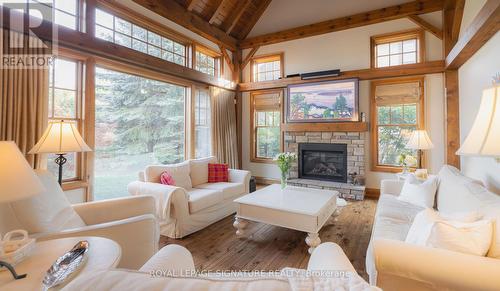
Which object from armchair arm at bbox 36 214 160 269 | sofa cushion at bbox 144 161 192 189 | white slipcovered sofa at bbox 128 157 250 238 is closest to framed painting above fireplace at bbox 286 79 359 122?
white slipcovered sofa at bbox 128 157 250 238

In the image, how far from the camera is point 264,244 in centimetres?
267

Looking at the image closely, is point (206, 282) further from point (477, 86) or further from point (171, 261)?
point (477, 86)

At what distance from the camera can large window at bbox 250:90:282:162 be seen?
5.75 metres

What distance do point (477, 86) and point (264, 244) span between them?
3310 mm

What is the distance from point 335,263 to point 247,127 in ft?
17.3

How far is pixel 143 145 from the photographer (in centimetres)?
389

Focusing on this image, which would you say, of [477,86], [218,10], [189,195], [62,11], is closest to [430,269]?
[189,195]

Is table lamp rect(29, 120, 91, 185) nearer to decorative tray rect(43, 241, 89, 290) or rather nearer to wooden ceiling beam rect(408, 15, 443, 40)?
decorative tray rect(43, 241, 89, 290)

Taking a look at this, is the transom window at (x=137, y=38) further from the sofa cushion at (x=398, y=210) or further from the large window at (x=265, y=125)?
the sofa cushion at (x=398, y=210)

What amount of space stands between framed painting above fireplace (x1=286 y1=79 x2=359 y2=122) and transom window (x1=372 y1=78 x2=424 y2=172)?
420 millimetres

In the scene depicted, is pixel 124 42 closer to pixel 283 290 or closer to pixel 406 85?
pixel 283 290

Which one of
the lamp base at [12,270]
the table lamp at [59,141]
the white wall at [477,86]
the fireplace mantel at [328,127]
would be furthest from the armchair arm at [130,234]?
the fireplace mantel at [328,127]

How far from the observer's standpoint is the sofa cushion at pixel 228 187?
3.49 meters

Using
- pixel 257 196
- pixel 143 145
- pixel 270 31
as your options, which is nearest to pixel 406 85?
pixel 270 31
